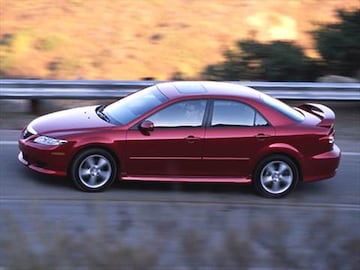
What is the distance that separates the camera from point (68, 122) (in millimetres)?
9578

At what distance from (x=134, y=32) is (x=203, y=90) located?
1897 centimetres

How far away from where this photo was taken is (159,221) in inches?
197

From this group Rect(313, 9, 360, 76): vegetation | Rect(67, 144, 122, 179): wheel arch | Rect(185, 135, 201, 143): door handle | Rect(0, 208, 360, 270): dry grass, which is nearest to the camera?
Rect(0, 208, 360, 270): dry grass

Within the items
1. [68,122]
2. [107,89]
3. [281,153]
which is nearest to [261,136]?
[281,153]

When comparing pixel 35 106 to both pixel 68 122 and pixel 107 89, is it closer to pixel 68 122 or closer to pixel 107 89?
pixel 107 89

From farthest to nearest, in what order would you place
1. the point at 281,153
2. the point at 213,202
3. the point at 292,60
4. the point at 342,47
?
1. the point at 342,47
2. the point at 292,60
3. the point at 281,153
4. the point at 213,202

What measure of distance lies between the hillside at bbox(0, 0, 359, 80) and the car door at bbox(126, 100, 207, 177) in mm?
12637

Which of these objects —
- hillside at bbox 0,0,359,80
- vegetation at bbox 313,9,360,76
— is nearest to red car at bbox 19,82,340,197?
vegetation at bbox 313,9,360,76

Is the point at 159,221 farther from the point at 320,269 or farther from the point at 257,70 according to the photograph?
the point at 257,70

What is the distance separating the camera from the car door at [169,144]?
9.26 meters

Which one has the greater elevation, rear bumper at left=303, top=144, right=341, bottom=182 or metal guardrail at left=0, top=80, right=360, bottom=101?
metal guardrail at left=0, top=80, right=360, bottom=101

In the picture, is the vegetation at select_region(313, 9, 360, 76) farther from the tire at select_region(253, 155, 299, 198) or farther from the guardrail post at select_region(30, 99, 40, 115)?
the tire at select_region(253, 155, 299, 198)

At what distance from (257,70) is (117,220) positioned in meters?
11.9

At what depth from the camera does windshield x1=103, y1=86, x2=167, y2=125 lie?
9.42 meters
